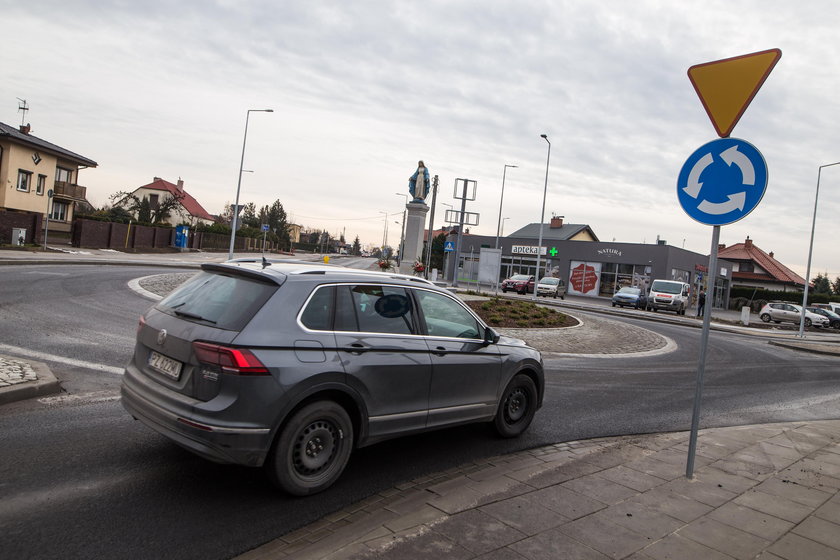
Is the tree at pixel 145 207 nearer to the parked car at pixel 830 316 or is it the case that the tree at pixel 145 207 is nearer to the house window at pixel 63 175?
the house window at pixel 63 175

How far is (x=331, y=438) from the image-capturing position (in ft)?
13.6

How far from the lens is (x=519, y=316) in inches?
680

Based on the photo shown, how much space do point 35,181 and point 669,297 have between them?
46261 millimetres

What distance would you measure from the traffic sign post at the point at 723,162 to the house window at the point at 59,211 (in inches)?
2124

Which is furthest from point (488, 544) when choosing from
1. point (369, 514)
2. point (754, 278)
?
point (754, 278)

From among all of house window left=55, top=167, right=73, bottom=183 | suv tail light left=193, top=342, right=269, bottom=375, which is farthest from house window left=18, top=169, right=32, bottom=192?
suv tail light left=193, top=342, right=269, bottom=375

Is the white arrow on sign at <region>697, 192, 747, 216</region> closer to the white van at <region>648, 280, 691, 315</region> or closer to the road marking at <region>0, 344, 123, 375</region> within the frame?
the road marking at <region>0, 344, 123, 375</region>

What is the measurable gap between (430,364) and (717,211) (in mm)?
2643

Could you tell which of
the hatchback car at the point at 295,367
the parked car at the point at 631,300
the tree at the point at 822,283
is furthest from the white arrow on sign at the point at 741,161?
the tree at the point at 822,283

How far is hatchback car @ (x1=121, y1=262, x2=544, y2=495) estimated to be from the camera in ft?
12.2

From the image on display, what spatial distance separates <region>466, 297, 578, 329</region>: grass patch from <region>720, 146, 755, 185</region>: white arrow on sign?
37.0 ft

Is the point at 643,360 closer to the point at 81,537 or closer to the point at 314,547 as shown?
the point at 314,547

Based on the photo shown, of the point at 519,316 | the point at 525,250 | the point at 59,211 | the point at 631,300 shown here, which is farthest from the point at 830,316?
the point at 59,211

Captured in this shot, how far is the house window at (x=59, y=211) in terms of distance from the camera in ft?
157
